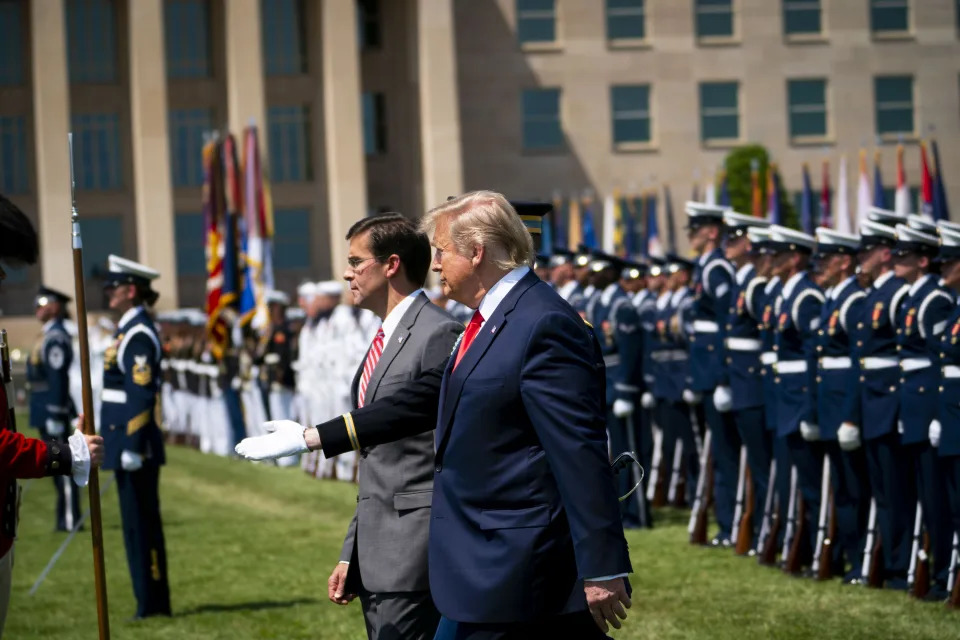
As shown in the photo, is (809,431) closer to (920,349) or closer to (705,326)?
(920,349)

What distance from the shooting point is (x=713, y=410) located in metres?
13.7

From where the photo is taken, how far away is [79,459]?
665 cm

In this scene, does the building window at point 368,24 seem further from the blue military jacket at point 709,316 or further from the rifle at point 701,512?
the rifle at point 701,512

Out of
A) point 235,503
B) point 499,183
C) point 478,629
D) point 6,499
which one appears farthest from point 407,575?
point 499,183

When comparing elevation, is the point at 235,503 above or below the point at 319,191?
below

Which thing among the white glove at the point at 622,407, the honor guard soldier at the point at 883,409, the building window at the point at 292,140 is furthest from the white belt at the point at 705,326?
the building window at the point at 292,140

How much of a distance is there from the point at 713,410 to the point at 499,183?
42238mm

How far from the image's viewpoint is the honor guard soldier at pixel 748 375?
1280 centimetres

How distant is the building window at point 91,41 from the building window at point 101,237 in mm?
4952

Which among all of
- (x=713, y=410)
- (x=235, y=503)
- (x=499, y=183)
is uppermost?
(x=499, y=183)

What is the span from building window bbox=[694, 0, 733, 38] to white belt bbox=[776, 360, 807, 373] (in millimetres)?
45797

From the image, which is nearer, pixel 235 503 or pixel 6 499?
pixel 6 499

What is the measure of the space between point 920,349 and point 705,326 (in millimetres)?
3624

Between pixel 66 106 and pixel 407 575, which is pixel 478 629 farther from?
pixel 66 106
